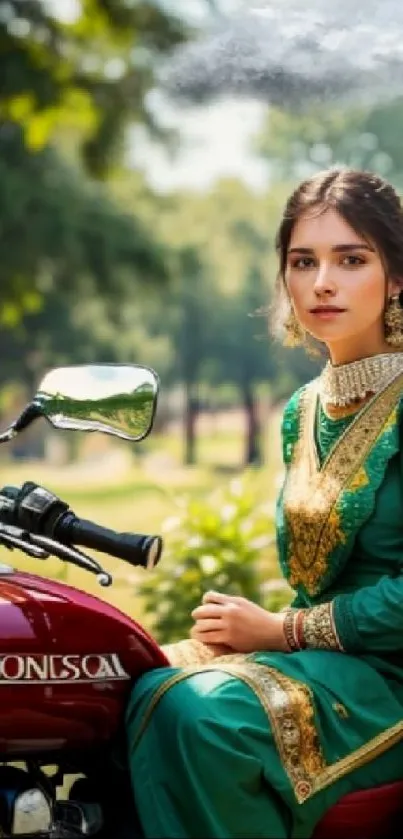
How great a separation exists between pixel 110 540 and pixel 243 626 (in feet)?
1.05

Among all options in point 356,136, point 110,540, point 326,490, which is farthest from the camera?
point 356,136

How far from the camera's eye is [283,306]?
6.25ft

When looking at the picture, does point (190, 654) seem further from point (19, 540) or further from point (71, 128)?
point (71, 128)

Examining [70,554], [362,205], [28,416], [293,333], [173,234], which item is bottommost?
[70,554]

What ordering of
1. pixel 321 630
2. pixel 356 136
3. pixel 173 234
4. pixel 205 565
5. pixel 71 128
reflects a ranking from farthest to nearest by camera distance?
pixel 173 234 → pixel 71 128 → pixel 356 136 → pixel 205 565 → pixel 321 630

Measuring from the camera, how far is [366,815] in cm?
150

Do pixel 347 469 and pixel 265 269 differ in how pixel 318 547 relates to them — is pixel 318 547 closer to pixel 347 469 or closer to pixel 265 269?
pixel 347 469

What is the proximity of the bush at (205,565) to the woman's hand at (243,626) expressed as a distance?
205cm

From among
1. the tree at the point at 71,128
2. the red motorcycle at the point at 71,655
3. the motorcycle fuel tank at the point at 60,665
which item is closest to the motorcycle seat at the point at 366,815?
the red motorcycle at the point at 71,655

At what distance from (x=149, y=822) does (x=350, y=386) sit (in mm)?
666

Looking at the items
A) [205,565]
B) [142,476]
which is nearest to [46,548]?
[205,565]

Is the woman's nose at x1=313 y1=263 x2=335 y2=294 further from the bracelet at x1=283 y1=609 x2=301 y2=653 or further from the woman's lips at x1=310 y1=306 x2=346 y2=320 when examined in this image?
the bracelet at x1=283 y1=609 x2=301 y2=653

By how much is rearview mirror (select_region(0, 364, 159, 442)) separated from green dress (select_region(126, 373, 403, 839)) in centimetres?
31

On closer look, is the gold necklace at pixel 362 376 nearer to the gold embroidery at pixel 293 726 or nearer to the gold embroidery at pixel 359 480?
the gold embroidery at pixel 359 480
